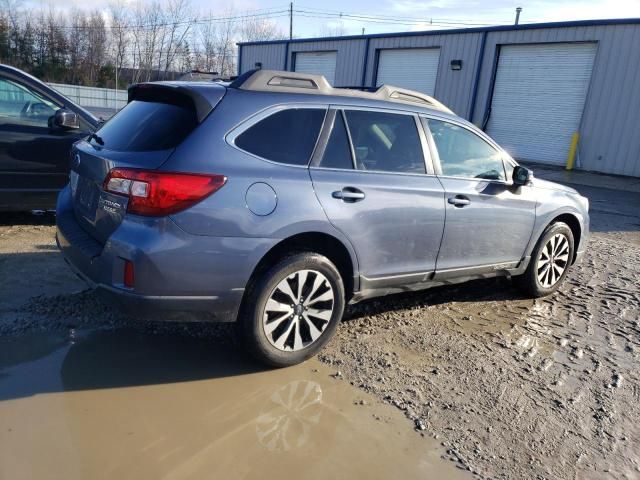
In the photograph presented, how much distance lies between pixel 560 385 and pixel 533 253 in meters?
1.73

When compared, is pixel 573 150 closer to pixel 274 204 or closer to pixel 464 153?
pixel 464 153

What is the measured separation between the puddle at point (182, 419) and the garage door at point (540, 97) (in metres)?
17.5

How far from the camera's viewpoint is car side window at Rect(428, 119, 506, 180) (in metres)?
4.28

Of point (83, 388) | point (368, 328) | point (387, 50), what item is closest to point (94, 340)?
point (83, 388)

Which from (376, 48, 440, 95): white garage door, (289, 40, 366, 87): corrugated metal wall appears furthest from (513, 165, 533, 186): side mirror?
(289, 40, 366, 87): corrugated metal wall

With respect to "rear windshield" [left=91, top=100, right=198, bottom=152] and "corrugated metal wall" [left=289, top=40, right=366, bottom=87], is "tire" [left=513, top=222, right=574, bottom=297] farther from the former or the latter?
"corrugated metal wall" [left=289, top=40, right=366, bottom=87]

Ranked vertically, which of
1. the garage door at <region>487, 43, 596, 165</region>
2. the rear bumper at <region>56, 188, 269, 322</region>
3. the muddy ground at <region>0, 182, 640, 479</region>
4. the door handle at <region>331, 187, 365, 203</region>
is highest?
the garage door at <region>487, 43, 596, 165</region>

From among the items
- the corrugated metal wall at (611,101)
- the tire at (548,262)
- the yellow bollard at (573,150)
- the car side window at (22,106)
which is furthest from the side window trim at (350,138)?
the yellow bollard at (573,150)

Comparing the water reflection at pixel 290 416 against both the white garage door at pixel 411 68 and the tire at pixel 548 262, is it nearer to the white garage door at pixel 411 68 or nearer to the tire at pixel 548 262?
the tire at pixel 548 262

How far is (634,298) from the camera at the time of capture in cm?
534

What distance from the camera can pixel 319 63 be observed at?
27297 millimetres

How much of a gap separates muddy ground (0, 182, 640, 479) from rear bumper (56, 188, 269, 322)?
0.77 metres

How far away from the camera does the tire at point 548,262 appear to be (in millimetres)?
5086

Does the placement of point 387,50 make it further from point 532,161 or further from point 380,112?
point 380,112
